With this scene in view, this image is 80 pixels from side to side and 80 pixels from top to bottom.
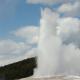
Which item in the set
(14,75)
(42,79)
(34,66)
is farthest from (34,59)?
(42,79)

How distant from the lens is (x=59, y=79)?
16.8 meters

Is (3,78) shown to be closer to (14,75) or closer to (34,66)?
(14,75)

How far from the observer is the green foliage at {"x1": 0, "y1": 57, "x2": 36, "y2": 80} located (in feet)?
39.1

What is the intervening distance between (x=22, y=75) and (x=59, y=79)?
17.7 ft

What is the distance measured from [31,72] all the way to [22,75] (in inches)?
18.8

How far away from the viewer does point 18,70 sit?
39.2ft

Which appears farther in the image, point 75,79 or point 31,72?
point 75,79

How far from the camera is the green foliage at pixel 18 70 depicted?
11.9m

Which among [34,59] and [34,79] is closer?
[34,59]

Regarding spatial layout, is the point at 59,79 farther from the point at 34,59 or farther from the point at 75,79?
the point at 34,59

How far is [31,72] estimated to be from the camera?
12.2m

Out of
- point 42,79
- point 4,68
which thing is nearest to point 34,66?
point 4,68

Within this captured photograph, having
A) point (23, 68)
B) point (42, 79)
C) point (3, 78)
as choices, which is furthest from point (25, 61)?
point (42, 79)

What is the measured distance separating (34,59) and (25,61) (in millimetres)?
515
